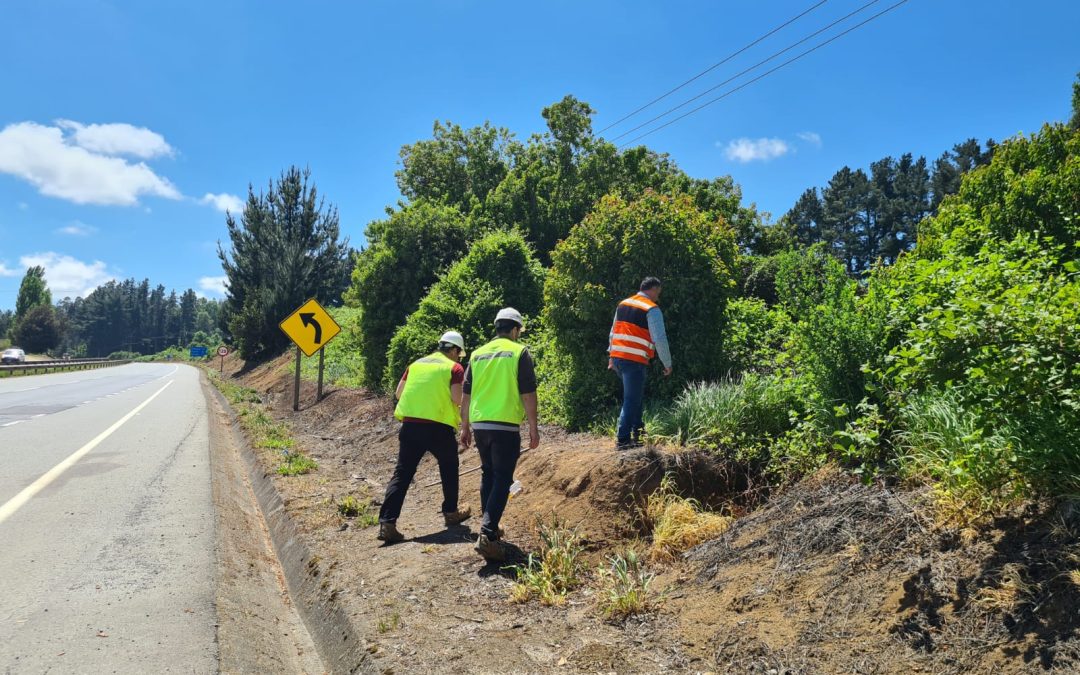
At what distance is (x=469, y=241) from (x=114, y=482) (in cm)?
1181

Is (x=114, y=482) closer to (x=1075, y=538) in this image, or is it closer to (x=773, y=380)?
(x=773, y=380)

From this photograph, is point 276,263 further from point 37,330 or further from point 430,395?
point 37,330

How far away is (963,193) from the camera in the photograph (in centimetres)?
1002

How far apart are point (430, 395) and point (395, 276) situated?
12482mm

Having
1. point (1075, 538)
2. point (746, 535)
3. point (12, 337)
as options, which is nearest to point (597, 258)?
point (746, 535)

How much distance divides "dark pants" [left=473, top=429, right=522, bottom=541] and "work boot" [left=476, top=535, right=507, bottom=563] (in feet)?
0.17

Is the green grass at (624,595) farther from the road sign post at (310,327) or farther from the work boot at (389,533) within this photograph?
the road sign post at (310,327)

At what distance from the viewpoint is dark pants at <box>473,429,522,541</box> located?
4.92 meters

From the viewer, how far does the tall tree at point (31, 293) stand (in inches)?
4146

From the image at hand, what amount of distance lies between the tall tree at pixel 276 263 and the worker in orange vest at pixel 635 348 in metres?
36.7

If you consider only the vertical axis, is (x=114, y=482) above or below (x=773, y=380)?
below

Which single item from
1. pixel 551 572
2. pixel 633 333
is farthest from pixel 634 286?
pixel 551 572

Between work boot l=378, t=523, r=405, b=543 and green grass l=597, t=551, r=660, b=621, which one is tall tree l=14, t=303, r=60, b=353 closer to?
work boot l=378, t=523, r=405, b=543

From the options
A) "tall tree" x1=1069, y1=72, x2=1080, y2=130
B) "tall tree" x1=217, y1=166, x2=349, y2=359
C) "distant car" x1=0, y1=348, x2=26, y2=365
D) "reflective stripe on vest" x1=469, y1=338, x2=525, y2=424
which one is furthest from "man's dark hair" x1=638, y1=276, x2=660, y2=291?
"distant car" x1=0, y1=348, x2=26, y2=365
